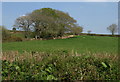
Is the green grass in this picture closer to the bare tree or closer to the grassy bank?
the grassy bank

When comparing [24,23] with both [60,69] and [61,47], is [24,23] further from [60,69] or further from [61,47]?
[60,69]

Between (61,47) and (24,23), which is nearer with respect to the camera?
(61,47)

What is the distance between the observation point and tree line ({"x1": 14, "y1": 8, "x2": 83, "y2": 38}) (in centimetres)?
3138

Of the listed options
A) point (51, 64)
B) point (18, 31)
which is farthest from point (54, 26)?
point (51, 64)

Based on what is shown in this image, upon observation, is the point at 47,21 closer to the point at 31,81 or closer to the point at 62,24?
the point at 62,24

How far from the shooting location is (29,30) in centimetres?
3253

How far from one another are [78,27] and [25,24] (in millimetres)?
12966

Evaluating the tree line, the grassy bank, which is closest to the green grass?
the grassy bank

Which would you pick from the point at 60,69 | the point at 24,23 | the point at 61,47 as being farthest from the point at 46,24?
the point at 60,69

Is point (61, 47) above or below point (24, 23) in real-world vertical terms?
below

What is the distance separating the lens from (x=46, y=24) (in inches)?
1276

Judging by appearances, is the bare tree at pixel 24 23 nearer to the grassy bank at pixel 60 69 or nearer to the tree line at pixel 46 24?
the tree line at pixel 46 24

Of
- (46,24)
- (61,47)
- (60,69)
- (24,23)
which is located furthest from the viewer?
(46,24)

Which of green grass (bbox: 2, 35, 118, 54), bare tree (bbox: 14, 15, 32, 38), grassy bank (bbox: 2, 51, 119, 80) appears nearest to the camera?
grassy bank (bbox: 2, 51, 119, 80)
